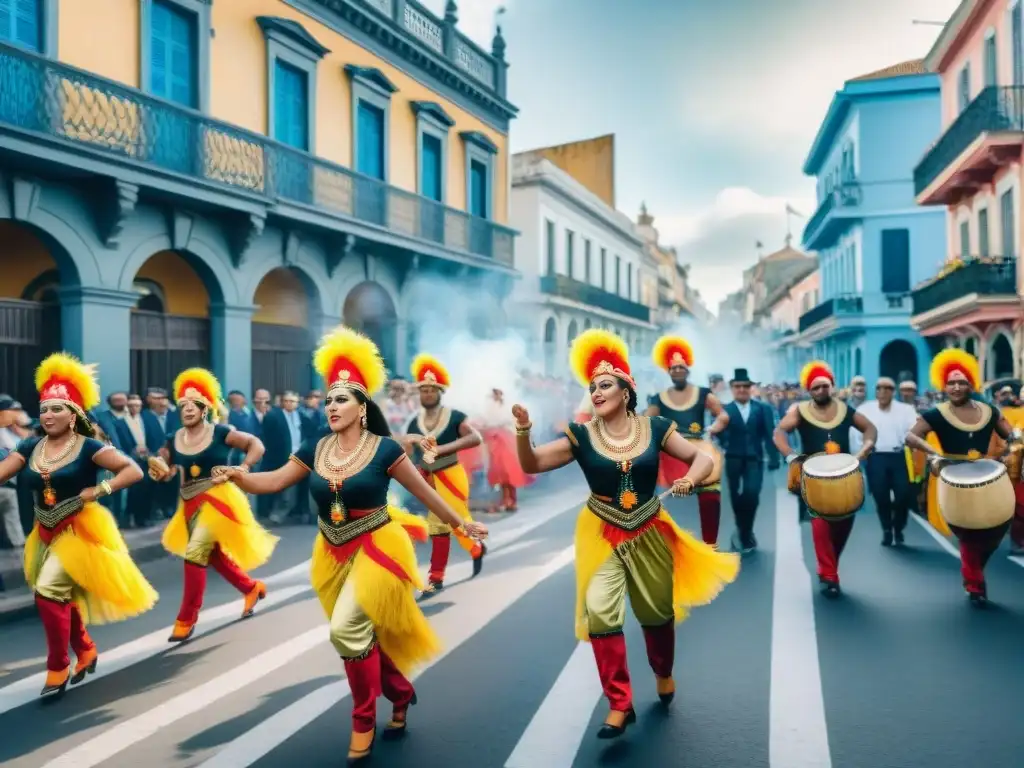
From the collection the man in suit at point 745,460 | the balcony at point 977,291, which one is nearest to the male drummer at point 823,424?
the man in suit at point 745,460

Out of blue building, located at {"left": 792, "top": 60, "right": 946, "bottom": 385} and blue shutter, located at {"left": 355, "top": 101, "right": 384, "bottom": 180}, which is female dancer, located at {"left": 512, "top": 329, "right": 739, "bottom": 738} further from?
blue building, located at {"left": 792, "top": 60, "right": 946, "bottom": 385}

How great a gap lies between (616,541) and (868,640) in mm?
2443

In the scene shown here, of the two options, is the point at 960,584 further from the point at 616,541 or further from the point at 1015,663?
the point at 616,541

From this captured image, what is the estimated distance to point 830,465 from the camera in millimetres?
8008

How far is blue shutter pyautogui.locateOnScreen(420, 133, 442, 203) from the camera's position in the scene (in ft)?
76.2

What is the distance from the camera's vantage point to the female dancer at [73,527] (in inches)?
230

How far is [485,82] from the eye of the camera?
25.7m

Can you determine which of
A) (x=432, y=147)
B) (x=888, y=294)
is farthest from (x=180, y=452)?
(x=888, y=294)

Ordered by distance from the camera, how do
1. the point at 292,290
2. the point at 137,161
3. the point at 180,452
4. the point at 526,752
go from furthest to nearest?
the point at 292,290
the point at 137,161
the point at 180,452
the point at 526,752

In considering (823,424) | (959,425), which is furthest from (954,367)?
(823,424)

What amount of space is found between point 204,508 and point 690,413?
15.8 ft

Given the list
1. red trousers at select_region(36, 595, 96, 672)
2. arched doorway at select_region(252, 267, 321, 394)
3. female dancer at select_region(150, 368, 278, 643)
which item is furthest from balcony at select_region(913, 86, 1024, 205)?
red trousers at select_region(36, 595, 96, 672)

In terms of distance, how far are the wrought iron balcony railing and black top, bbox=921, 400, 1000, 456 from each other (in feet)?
45.5

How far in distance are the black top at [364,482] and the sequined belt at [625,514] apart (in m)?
1.05
